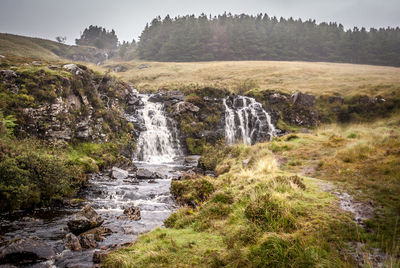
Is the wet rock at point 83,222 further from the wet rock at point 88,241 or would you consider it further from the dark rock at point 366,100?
the dark rock at point 366,100

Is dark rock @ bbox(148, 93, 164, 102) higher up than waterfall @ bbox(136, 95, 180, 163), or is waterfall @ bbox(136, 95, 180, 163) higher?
dark rock @ bbox(148, 93, 164, 102)

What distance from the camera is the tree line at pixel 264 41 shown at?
101 meters

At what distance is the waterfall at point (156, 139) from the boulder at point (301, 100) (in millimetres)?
21839

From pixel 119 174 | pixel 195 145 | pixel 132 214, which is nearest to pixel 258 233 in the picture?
pixel 132 214

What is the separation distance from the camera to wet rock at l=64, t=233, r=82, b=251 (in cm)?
809

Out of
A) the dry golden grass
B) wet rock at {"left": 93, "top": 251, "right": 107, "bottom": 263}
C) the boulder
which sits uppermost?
the dry golden grass

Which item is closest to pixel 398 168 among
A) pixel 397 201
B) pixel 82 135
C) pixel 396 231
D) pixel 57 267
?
pixel 397 201

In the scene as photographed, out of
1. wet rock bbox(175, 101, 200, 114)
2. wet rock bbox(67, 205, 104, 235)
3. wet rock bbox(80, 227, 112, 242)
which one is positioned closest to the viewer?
wet rock bbox(80, 227, 112, 242)

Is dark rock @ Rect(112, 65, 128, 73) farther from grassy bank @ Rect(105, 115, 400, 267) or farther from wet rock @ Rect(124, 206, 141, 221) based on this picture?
grassy bank @ Rect(105, 115, 400, 267)

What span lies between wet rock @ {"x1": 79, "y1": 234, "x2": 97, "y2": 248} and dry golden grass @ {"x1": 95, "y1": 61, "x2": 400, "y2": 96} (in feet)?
120

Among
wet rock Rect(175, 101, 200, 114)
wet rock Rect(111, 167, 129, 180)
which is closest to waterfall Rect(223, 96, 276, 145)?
wet rock Rect(175, 101, 200, 114)

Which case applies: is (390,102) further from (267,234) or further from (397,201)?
(267,234)

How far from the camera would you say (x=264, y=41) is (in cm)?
10725

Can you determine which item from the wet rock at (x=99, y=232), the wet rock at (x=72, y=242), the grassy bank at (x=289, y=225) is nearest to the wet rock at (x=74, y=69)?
the wet rock at (x=99, y=232)
